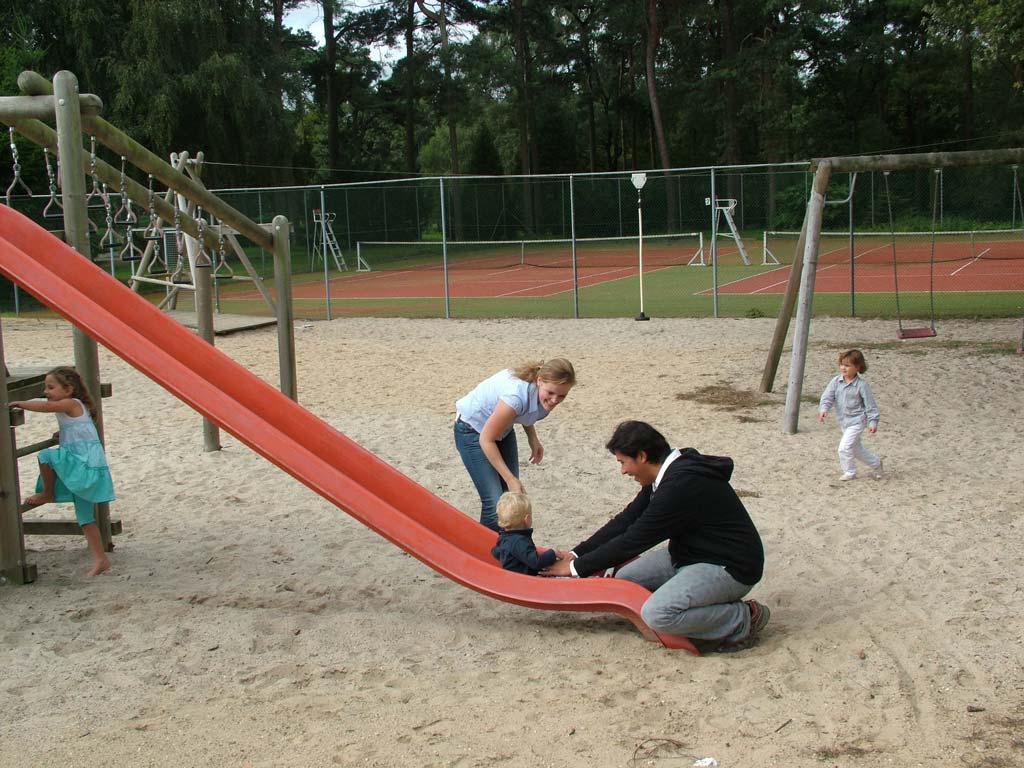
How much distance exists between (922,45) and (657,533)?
48.0m

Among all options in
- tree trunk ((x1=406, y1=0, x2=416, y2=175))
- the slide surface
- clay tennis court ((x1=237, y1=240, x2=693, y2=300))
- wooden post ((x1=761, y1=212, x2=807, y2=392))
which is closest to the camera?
the slide surface

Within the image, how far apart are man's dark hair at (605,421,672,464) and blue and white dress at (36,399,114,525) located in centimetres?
274

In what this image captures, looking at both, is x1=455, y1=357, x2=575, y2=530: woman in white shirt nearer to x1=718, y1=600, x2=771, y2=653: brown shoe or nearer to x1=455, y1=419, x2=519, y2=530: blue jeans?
x1=455, y1=419, x2=519, y2=530: blue jeans

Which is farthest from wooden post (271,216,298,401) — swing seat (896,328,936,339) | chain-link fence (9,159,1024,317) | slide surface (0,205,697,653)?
chain-link fence (9,159,1024,317)

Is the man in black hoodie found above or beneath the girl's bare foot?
above

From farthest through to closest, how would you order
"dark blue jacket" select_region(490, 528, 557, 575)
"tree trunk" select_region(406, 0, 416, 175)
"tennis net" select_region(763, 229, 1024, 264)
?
"tree trunk" select_region(406, 0, 416, 175), "tennis net" select_region(763, 229, 1024, 264), "dark blue jacket" select_region(490, 528, 557, 575)

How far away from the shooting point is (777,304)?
18.3 m

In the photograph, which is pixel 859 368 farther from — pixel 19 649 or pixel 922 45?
pixel 922 45

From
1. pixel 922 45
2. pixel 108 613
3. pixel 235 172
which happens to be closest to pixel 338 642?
pixel 108 613

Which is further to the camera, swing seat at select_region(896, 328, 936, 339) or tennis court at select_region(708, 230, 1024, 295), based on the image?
tennis court at select_region(708, 230, 1024, 295)

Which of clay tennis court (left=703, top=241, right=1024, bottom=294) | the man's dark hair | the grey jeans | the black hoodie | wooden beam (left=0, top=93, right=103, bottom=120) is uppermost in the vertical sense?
wooden beam (left=0, top=93, right=103, bottom=120)

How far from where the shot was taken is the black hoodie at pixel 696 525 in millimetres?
4211

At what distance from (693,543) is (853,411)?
3.23 meters

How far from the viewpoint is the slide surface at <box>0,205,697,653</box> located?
4.53 metres
